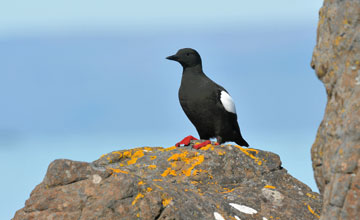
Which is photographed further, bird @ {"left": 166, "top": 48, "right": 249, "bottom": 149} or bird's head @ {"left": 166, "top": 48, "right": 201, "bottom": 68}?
bird's head @ {"left": 166, "top": 48, "right": 201, "bottom": 68}

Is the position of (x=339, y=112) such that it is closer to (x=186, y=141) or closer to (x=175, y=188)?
(x=175, y=188)

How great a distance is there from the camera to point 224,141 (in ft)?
34.6

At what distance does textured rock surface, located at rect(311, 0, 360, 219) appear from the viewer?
4.03 metres

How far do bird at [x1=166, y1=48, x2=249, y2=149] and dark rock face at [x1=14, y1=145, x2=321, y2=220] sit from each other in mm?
2299

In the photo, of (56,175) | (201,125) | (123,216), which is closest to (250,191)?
(123,216)

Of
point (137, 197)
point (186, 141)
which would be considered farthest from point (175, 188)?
point (186, 141)

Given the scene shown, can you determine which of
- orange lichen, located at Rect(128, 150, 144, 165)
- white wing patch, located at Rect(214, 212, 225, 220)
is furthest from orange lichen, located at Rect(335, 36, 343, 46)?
orange lichen, located at Rect(128, 150, 144, 165)

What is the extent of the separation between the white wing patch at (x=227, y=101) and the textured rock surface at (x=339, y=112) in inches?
206

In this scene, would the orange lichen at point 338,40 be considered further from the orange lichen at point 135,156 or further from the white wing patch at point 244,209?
the orange lichen at point 135,156

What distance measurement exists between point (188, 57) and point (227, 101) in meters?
1.27

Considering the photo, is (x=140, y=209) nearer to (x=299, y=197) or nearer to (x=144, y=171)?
(x=144, y=171)

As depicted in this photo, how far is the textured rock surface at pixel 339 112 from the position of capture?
403 cm

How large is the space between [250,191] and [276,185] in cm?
70

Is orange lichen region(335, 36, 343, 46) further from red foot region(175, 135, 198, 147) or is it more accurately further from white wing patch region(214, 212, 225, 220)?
red foot region(175, 135, 198, 147)
